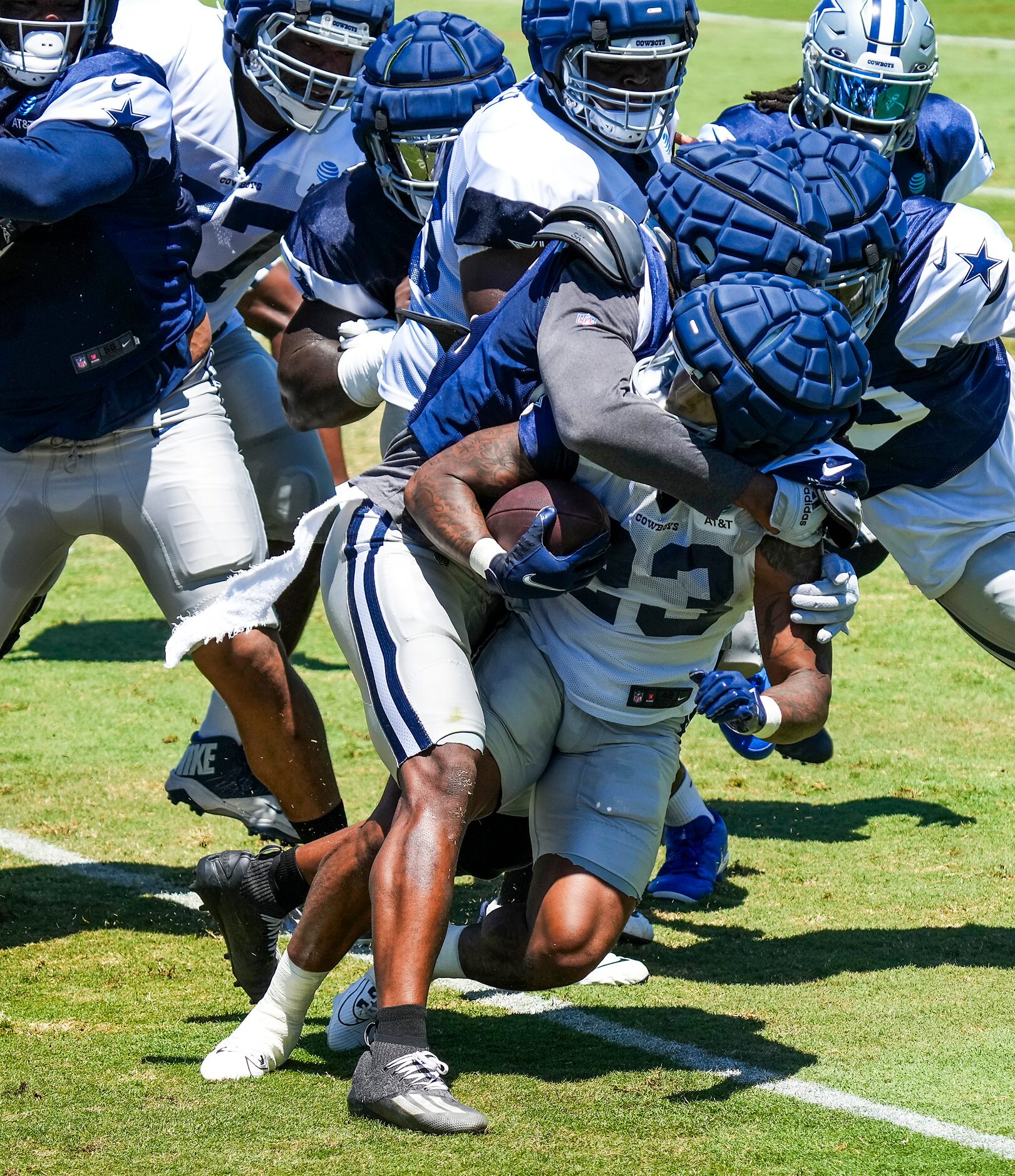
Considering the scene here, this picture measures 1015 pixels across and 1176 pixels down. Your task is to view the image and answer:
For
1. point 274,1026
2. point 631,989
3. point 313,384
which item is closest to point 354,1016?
point 274,1026

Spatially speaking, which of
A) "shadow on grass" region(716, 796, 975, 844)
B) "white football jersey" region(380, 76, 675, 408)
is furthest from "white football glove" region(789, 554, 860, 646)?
"shadow on grass" region(716, 796, 975, 844)

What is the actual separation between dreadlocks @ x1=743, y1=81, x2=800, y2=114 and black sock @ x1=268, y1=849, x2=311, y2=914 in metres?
2.74

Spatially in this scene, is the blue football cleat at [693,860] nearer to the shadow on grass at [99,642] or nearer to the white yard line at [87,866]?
the white yard line at [87,866]

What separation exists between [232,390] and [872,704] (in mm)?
3135

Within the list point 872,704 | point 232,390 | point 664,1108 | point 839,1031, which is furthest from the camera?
point 872,704

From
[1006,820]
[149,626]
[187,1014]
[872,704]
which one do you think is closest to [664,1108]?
[187,1014]

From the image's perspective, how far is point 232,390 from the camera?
18.7ft

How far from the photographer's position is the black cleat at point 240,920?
4.07m

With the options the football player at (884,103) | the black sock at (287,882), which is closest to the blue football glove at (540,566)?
the black sock at (287,882)

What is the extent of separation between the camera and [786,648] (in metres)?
3.59

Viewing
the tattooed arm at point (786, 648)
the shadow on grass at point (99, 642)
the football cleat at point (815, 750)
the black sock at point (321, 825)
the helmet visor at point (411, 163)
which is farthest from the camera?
the shadow on grass at point (99, 642)

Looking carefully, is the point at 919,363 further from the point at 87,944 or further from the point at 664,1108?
the point at 87,944

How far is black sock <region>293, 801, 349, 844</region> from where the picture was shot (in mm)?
Answer: 4750

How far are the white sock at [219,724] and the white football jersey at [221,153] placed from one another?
1.20 m
